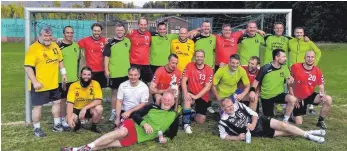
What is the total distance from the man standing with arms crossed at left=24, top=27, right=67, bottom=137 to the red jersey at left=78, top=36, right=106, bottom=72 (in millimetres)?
735

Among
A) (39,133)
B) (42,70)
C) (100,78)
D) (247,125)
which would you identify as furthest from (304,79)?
(39,133)

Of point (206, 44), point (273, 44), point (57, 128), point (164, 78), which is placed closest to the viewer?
point (57, 128)

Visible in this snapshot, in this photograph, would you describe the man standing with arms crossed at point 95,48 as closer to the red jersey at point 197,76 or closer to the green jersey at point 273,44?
the red jersey at point 197,76

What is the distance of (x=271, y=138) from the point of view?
5758mm

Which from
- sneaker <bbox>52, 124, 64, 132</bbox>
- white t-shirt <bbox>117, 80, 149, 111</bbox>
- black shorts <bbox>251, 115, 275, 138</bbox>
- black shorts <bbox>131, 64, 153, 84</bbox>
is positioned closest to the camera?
black shorts <bbox>251, 115, 275, 138</bbox>

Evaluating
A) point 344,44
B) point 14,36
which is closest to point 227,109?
point 344,44

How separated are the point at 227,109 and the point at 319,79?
2.11 meters

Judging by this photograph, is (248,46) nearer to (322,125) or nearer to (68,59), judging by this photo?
(322,125)

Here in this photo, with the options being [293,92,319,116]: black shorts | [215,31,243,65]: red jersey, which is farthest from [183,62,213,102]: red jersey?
[293,92,319,116]: black shorts

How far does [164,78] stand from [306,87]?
255cm

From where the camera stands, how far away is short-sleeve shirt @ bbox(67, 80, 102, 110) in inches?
235

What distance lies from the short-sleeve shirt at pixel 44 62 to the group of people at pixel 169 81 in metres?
0.02

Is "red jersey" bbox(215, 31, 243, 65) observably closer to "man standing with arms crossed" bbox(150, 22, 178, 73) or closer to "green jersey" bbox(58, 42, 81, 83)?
"man standing with arms crossed" bbox(150, 22, 178, 73)

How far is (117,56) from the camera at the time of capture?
22.1 feet
